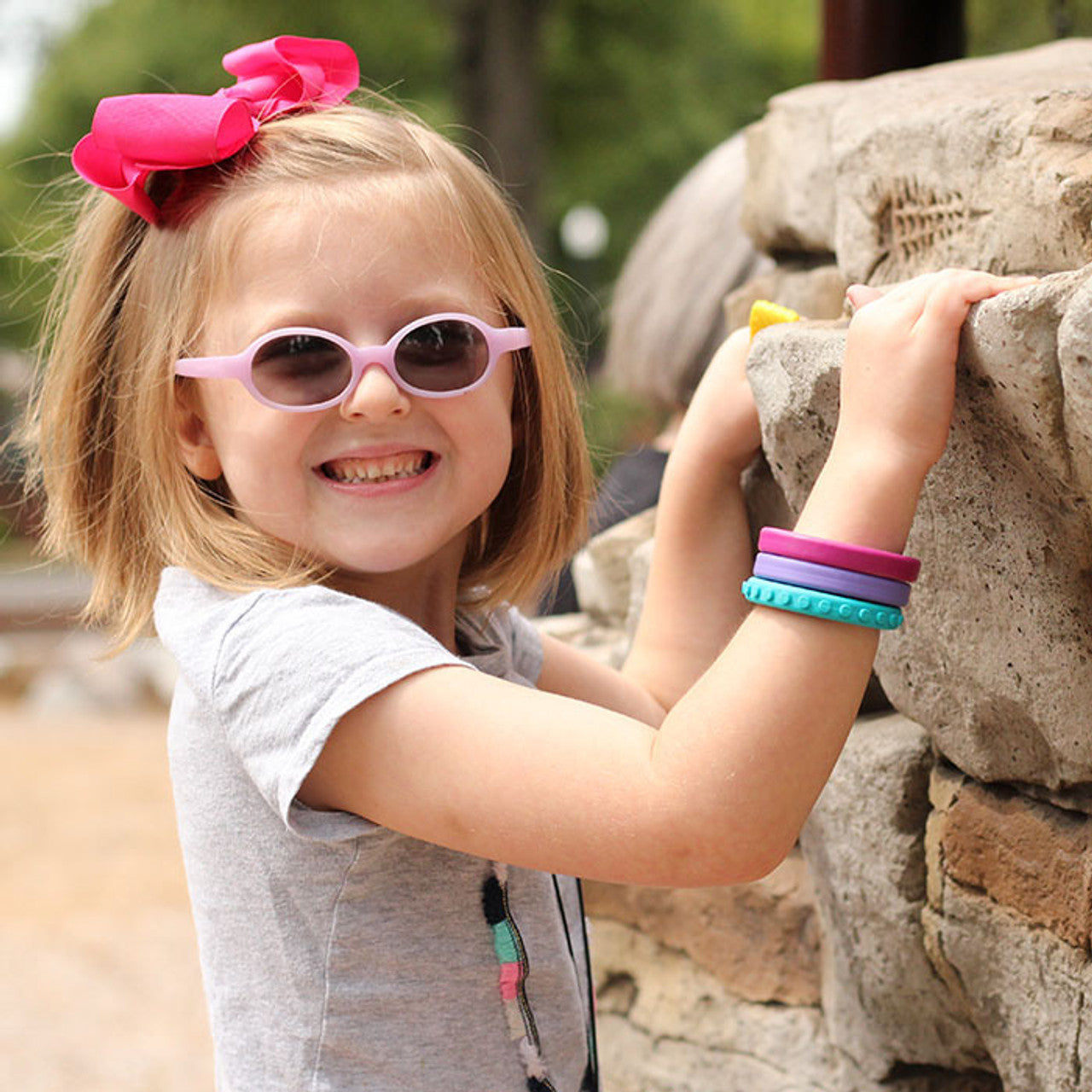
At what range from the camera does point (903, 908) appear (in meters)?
1.71

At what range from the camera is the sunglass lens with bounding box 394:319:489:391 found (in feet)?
4.90

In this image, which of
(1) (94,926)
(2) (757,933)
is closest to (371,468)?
(2) (757,933)

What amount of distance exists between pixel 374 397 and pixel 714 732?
0.47 m

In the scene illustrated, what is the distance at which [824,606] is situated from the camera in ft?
4.01

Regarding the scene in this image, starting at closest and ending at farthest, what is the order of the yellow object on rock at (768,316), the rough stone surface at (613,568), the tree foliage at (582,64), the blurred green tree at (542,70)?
1. the yellow object on rock at (768,316)
2. the rough stone surface at (613,568)
3. the blurred green tree at (542,70)
4. the tree foliage at (582,64)

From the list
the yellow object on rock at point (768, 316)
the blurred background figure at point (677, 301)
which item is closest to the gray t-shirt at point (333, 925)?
the yellow object on rock at point (768, 316)

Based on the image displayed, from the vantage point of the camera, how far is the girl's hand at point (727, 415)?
1.72m

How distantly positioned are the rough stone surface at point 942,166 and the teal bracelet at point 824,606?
472 mm

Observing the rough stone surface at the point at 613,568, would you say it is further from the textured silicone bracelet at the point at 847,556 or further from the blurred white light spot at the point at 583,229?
the blurred white light spot at the point at 583,229

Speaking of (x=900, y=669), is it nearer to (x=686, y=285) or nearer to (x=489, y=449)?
(x=489, y=449)

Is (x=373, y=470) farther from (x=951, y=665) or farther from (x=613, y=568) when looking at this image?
(x=613, y=568)

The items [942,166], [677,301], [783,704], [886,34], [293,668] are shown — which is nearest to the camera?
[783,704]

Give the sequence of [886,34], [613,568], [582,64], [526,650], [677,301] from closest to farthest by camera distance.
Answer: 1. [526,650]
2. [613,568]
3. [886,34]
4. [677,301]
5. [582,64]

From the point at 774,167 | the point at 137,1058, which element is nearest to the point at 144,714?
the point at 137,1058
